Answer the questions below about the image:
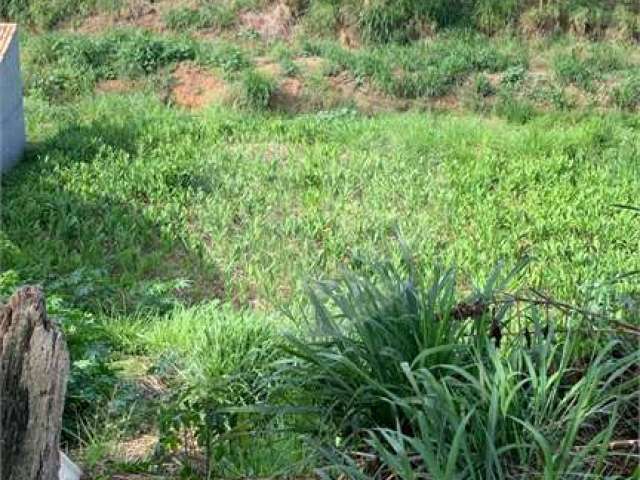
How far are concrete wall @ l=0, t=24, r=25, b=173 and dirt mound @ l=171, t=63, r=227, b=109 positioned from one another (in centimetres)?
212

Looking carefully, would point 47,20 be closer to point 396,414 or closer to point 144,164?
point 144,164

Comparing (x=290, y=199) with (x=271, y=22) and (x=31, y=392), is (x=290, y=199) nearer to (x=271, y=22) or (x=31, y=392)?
(x=271, y=22)

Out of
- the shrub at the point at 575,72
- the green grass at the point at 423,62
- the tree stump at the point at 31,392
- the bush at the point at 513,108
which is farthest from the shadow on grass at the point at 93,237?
the shrub at the point at 575,72

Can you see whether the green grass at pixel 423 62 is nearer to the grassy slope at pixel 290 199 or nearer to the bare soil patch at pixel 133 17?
the grassy slope at pixel 290 199

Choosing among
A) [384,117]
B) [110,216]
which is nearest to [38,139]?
[110,216]

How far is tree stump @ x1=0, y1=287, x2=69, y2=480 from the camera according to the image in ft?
9.42

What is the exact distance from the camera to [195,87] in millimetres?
10961

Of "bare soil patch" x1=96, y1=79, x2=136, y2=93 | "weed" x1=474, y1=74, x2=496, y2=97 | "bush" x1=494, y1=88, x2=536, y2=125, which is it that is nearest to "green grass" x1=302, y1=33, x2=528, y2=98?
"weed" x1=474, y1=74, x2=496, y2=97

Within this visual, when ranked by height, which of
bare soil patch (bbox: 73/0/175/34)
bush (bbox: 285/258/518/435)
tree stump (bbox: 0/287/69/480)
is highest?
tree stump (bbox: 0/287/69/480)

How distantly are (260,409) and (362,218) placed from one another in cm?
440

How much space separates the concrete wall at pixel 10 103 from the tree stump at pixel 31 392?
19.3ft

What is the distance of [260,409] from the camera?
11.7 ft

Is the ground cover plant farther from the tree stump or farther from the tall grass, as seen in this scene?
the tree stump

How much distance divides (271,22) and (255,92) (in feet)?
7.30
